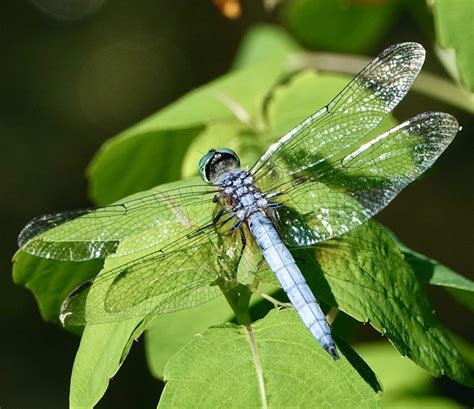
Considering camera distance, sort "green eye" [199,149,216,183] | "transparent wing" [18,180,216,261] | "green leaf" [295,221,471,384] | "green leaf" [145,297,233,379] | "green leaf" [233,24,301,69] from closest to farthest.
→ "green leaf" [295,221,471,384]
"transparent wing" [18,180,216,261]
"green leaf" [145,297,233,379]
"green eye" [199,149,216,183]
"green leaf" [233,24,301,69]

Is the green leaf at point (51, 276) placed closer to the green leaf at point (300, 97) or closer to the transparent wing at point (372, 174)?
the transparent wing at point (372, 174)

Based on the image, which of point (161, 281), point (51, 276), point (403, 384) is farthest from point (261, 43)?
point (161, 281)

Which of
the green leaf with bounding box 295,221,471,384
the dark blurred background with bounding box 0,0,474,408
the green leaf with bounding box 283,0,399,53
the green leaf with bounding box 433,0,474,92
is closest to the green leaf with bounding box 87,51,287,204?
the green leaf with bounding box 433,0,474,92

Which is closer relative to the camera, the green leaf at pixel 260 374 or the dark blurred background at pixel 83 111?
the green leaf at pixel 260 374

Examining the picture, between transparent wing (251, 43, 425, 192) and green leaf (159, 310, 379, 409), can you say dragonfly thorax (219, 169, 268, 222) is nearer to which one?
transparent wing (251, 43, 425, 192)

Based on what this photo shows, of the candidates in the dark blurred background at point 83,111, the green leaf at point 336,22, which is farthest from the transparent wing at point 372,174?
the dark blurred background at point 83,111

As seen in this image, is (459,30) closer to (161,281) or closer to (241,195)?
(241,195)
